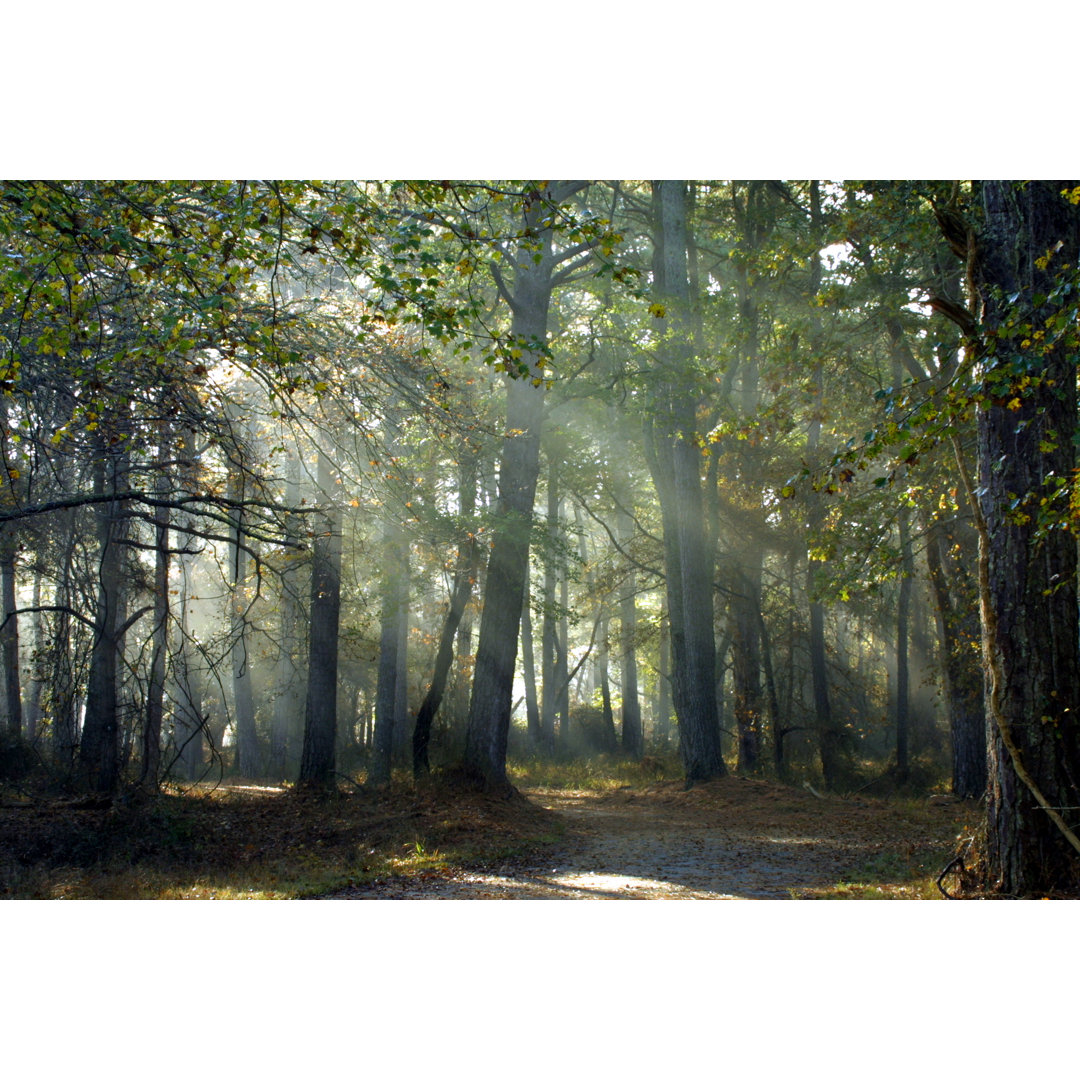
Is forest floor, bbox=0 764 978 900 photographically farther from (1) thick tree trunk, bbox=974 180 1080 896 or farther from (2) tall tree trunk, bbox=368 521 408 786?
(2) tall tree trunk, bbox=368 521 408 786

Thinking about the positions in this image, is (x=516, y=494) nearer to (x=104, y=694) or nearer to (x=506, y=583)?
(x=506, y=583)

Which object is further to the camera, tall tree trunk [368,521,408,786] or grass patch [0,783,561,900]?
tall tree trunk [368,521,408,786]

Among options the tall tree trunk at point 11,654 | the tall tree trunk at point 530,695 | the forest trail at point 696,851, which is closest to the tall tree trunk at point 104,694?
the tall tree trunk at point 11,654

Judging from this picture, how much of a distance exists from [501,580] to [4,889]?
7193 millimetres

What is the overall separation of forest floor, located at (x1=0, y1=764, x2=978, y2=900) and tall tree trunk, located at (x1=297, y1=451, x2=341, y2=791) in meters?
0.58

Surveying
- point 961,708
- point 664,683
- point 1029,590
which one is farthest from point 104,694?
point 664,683

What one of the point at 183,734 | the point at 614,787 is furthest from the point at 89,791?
the point at 183,734

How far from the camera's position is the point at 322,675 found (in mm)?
14500

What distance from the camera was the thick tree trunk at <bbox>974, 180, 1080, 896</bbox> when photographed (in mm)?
5758

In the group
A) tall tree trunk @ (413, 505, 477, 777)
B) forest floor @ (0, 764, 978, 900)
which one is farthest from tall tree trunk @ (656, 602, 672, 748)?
forest floor @ (0, 764, 978, 900)

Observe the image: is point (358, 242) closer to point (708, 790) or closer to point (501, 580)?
point (501, 580)

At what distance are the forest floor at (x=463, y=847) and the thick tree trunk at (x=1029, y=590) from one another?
0.80 m

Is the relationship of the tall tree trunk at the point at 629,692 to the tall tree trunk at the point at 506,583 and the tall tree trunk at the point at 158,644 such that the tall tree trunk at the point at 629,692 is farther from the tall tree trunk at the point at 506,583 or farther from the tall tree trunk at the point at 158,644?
the tall tree trunk at the point at 158,644

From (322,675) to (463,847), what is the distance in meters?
6.04
